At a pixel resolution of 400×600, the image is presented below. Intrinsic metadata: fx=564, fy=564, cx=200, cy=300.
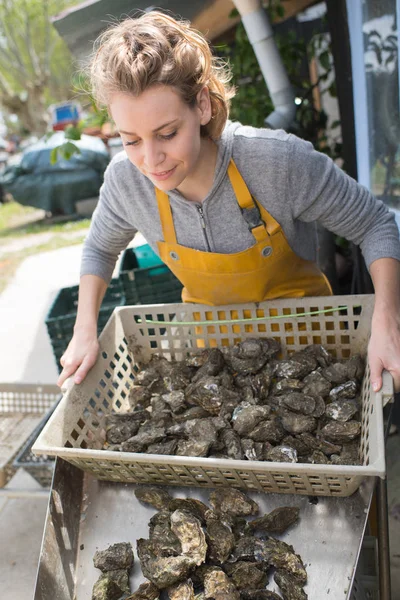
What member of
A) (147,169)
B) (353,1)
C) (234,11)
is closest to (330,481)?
(147,169)

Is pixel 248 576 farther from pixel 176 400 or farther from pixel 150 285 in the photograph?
pixel 150 285

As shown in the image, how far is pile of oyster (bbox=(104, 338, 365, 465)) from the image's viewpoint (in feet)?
4.78

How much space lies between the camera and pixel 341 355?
1.82 metres

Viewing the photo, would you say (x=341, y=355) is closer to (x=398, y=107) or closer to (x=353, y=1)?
(x=398, y=107)

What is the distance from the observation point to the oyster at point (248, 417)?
151 centimetres

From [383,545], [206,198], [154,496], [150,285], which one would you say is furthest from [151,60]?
[150,285]

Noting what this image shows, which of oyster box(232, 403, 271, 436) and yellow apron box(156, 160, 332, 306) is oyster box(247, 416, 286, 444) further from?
yellow apron box(156, 160, 332, 306)

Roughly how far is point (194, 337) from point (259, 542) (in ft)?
2.52

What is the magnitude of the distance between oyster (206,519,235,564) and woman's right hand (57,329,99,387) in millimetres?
570

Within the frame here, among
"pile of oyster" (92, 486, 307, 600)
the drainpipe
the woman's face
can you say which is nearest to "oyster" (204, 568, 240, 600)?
"pile of oyster" (92, 486, 307, 600)

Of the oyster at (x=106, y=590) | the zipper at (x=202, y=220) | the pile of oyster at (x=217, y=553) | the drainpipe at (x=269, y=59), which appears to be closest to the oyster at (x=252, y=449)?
the pile of oyster at (x=217, y=553)

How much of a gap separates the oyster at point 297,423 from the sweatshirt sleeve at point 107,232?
85 centimetres

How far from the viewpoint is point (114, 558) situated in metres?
1.35

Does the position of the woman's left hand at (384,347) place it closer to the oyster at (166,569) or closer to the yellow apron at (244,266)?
the yellow apron at (244,266)
